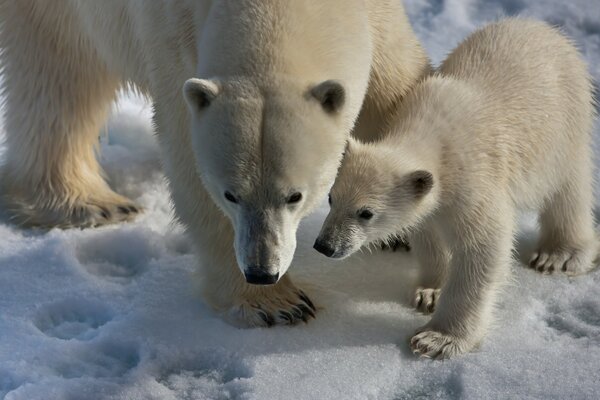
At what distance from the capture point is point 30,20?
13.3ft

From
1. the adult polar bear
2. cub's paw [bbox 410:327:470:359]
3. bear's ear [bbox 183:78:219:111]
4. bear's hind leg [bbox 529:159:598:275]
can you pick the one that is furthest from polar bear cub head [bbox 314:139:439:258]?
bear's hind leg [bbox 529:159:598:275]

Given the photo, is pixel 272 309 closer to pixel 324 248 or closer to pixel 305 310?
pixel 305 310

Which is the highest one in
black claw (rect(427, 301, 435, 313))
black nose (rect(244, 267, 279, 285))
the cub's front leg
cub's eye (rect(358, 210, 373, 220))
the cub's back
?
the cub's back

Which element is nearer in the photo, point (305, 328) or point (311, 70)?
point (311, 70)

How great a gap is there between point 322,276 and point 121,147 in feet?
5.20

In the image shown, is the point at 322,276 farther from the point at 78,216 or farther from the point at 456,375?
the point at 78,216

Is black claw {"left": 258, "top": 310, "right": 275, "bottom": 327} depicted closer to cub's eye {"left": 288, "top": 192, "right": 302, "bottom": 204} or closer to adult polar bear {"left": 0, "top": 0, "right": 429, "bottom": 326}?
adult polar bear {"left": 0, "top": 0, "right": 429, "bottom": 326}

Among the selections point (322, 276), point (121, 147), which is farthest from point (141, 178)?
point (322, 276)

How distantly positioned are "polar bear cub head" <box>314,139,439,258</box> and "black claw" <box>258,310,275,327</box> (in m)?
0.42

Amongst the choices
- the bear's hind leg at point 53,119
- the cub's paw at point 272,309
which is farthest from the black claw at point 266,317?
the bear's hind leg at point 53,119

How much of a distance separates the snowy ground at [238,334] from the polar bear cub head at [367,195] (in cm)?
38

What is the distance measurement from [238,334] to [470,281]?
745mm

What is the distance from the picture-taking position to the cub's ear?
9.62ft

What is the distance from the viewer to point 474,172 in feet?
10.1
